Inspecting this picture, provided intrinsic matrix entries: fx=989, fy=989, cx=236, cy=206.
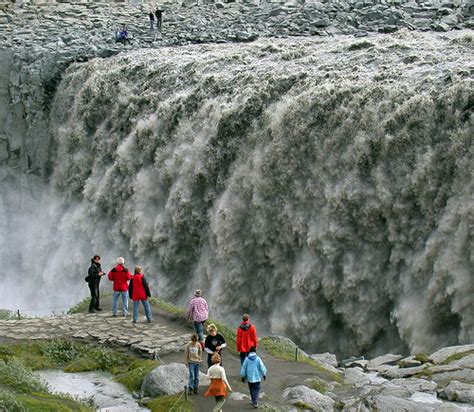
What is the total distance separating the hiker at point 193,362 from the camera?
58.2ft

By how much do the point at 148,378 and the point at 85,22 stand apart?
4127 centimetres

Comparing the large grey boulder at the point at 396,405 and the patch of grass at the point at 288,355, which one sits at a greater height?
the large grey boulder at the point at 396,405

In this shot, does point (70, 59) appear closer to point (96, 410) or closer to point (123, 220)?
point (123, 220)

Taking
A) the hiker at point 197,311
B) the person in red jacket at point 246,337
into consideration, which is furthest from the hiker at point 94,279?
the person in red jacket at point 246,337

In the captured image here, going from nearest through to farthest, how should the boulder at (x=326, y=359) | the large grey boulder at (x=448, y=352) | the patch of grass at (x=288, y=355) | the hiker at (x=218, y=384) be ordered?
the hiker at (x=218, y=384) < the patch of grass at (x=288, y=355) < the large grey boulder at (x=448, y=352) < the boulder at (x=326, y=359)

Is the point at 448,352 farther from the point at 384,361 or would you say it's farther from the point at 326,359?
the point at 326,359

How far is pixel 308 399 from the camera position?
59.0 feet

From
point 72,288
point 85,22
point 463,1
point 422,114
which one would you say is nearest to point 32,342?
point 422,114

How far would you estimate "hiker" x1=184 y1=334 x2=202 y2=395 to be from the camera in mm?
17734

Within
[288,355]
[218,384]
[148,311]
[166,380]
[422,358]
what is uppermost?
[218,384]

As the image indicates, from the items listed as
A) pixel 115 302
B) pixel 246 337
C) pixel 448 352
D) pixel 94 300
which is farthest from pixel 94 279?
pixel 448 352

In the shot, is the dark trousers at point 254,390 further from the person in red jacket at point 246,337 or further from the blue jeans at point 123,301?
the blue jeans at point 123,301

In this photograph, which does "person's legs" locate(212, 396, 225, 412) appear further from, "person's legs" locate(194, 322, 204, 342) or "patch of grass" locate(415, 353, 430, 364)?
"patch of grass" locate(415, 353, 430, 364)

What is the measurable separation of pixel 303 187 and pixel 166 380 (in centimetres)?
1096
